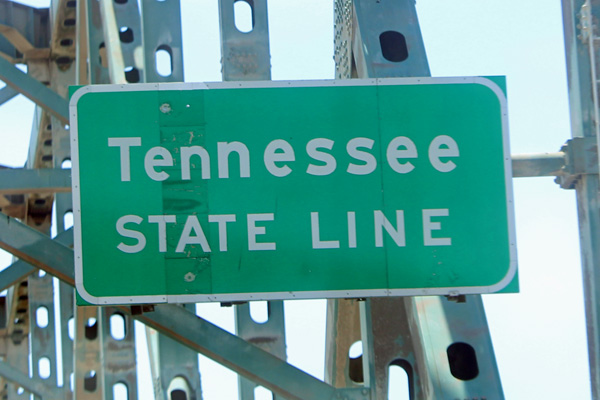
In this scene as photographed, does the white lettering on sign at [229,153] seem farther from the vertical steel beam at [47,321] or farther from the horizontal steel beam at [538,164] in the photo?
the vertical steel beam at [47,321]

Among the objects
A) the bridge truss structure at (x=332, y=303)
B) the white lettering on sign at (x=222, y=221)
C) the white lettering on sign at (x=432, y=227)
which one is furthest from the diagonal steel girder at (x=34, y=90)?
the white lettering on sign at (x=432, y=227)

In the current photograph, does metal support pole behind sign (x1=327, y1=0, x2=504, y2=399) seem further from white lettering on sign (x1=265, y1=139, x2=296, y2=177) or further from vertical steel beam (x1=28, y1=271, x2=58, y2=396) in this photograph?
vertical steel beam (x1=28, y1=271, x2=58, y2=396)

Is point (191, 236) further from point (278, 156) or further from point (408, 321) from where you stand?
point (408, 321)

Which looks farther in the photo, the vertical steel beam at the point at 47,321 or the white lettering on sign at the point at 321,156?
the vertical steel beam at the point at 47,321

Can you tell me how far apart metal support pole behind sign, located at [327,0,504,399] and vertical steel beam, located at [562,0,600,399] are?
572 mm

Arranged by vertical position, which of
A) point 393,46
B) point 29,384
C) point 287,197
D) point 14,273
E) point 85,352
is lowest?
point 29,384

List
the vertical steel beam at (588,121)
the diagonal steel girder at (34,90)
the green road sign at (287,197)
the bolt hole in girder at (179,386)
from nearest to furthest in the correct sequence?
1. the green road sign at (287,197)
2. the vertical steel beam at (588,121)
3. the bolt hole in girder at (179,386)
4. the diagonal steel girder at (34,90)

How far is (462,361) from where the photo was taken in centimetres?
700

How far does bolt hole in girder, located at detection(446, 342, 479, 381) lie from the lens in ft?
22.8

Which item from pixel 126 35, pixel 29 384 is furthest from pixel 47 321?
pixel 126 35

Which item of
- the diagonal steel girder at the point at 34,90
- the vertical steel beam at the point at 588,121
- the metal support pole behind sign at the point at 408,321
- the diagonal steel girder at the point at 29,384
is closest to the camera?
the vertical steel beam at the point at 588,121

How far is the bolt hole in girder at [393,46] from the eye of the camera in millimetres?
7812

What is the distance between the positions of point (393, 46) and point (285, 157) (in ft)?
5.70

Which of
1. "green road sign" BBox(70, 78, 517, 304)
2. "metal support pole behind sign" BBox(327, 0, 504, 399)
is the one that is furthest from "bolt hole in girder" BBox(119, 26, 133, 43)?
"green road sign" BBox(70, 78, 517, 304)
